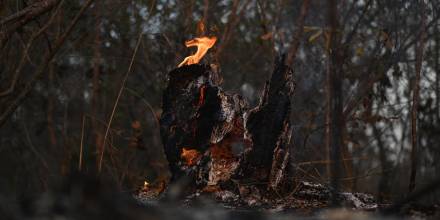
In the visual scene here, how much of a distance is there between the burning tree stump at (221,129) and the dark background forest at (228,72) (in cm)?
111

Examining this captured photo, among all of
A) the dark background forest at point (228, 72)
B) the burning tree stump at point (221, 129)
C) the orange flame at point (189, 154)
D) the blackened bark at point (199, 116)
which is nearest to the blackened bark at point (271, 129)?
the burning tree stump at point (221, 129)

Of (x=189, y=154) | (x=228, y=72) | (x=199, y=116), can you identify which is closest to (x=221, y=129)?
(x=199, y=116)

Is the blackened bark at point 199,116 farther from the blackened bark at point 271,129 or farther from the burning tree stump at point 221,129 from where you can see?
the blackened bark at point 271,129

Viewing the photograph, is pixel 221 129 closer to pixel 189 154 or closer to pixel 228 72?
pixel 189 154

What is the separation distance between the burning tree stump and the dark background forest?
43.7 inches

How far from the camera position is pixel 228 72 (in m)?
10.1

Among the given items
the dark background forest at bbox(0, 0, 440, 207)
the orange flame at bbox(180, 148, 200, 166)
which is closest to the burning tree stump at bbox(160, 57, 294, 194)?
the orange flame at bbox(180, 148, 200, 166)

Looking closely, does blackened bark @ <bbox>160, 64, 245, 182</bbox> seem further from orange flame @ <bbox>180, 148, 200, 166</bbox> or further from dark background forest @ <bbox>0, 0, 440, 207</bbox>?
dark background forest @ <bbox>0, 0, 440, 207</bbox>

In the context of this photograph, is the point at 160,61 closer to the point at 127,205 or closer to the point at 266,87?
the point at 266,87

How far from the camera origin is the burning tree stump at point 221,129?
156 inches

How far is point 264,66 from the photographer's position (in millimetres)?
10391

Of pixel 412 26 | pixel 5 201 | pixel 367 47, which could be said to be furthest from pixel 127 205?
pixel 367 47

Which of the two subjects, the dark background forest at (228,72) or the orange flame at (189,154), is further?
the dark background forest at (228,72)

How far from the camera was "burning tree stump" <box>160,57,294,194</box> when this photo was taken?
395 centimetres
